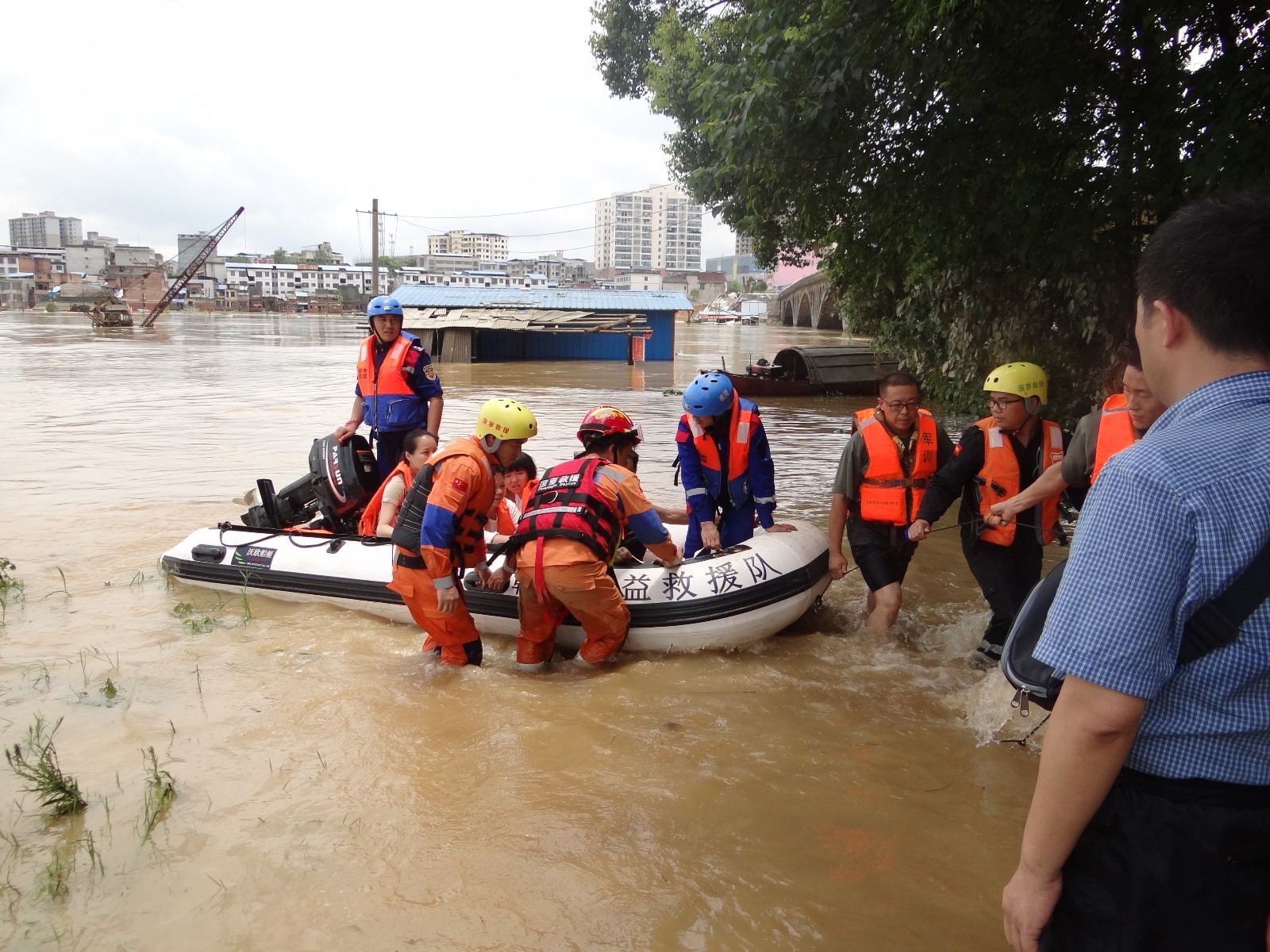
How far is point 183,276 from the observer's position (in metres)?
59.3

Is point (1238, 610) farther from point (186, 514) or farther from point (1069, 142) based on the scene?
point (186, 514)

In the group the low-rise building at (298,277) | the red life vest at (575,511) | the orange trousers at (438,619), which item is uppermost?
the low-rise building at (298,277)

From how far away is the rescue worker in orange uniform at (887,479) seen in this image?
475 cm

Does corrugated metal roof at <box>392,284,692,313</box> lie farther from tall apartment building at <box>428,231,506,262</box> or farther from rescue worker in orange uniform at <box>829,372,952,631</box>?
tall apartment building at <box>428,231,506,262</box>

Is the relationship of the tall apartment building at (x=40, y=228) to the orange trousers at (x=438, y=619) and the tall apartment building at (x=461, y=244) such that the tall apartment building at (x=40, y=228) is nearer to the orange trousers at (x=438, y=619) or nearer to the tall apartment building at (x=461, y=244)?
the tall apartment building at (x=461, y=244)

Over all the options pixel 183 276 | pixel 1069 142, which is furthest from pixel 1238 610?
pixel 183 276

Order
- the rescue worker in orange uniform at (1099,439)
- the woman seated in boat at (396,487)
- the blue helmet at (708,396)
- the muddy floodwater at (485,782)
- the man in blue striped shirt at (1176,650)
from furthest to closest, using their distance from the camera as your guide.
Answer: the woman seated in boat at (396,487)
the blue helmet at (708,396)
the rescue worker in orange uniform at (1099,439)
the muddy floodwater at (485,782)
the man in blue striped shirt at (1176,650)

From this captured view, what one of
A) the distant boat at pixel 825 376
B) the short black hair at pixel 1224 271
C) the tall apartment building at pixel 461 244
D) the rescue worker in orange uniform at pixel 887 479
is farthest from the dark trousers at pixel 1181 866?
the tall apartment building at pixel 461 244

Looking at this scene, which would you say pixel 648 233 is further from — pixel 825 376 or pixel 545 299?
pixel 825 376

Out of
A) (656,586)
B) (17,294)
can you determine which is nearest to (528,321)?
(656,586)

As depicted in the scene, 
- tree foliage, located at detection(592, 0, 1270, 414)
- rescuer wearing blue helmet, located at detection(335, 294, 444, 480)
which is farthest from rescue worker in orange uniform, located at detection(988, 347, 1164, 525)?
rescuer wearing blue helmet, located at detection(335, 294, 444, 480)

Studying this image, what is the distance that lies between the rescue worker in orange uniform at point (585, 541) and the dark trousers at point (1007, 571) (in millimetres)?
A: 1606

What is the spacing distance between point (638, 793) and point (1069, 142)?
5447 millimetres

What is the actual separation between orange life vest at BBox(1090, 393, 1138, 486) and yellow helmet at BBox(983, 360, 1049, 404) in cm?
69
